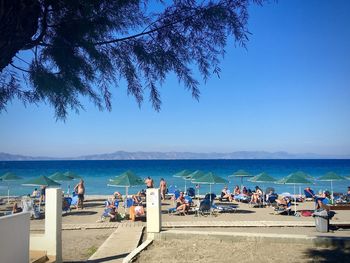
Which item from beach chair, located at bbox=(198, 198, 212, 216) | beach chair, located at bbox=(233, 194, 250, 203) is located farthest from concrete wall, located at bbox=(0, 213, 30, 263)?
beach chair, located at bbox=(233, 194, 250, 203)

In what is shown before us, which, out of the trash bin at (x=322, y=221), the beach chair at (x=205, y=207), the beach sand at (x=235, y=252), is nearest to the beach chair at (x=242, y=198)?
the beach chair at (x=205, y=207)

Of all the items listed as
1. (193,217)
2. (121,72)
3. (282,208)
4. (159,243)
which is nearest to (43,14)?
(121,72)

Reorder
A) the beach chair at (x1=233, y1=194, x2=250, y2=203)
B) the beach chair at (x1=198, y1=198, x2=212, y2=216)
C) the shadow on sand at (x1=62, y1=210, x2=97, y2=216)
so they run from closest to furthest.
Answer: the beach chair at (x1=198, y1=198, x2=212, y2=216) < the shadow on sand at (x1=62, y1=210, x2=97, y2=216) < the beach chair at (x1=233, y1=194, x2=250, y2=203)

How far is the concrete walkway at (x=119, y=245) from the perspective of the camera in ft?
27.3

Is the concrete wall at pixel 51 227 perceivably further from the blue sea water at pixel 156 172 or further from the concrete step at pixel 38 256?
the blue sea water at pixel 156 172

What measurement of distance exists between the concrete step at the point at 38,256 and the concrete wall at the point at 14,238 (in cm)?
89

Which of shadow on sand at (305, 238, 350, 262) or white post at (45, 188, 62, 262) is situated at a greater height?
white post at (45, 188, 62, 262)

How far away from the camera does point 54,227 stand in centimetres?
769

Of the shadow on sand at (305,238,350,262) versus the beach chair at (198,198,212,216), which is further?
the beach chair at (198,198,212,216)

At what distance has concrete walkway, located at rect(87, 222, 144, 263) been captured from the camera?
27.3 ft

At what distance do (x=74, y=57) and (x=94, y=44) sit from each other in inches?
7.8

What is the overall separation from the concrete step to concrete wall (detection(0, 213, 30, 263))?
0.89 meters

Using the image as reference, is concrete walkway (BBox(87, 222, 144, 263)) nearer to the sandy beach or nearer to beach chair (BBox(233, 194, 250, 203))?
the sandy beach

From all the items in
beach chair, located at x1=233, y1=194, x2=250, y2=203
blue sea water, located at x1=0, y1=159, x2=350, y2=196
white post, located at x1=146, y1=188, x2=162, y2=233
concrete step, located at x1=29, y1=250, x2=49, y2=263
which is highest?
white post, located at x1=146, y1=188, x2=162, y2=233
